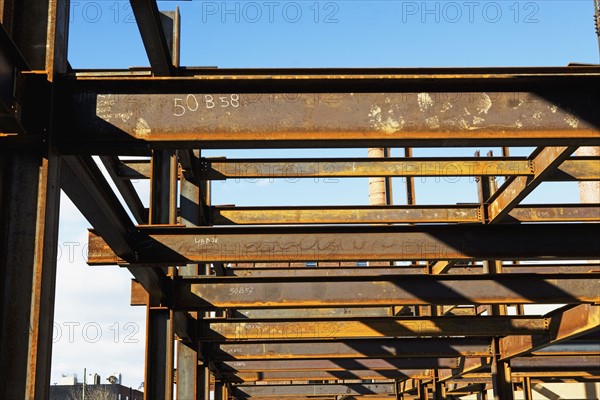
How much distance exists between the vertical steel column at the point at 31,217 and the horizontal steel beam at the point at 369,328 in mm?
8811

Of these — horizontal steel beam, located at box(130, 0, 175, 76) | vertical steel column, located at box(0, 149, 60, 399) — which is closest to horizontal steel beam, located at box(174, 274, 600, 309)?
horizontal steel beam, located at box(130, 0, 175, 76)

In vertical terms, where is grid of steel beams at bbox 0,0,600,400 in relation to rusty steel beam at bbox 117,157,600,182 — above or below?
below

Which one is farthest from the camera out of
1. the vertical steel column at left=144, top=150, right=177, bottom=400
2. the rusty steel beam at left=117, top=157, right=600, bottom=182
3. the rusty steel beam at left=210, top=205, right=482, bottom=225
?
the rusty steel beam at left=210, top=205, right=482, bottom=225

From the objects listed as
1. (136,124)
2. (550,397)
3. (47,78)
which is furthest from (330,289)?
(550,397)

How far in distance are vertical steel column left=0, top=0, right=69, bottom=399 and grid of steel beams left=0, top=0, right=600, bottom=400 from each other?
0.01 m

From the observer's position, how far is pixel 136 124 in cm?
607

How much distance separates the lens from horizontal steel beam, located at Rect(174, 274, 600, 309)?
11.5 metres

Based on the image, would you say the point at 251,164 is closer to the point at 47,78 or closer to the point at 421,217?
the point at 421,217

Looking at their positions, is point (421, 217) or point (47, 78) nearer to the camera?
point (47, 78)

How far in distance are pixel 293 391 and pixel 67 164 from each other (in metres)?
20.1

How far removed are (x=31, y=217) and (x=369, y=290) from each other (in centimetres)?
710

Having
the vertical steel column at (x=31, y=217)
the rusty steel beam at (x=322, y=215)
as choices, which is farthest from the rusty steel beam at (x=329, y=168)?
the vertical steel column at (x=31, y=217)

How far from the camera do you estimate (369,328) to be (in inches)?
554

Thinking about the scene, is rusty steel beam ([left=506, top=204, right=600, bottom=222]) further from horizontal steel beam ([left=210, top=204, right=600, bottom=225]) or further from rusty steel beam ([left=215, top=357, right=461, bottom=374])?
rusty steel beam ([left=215, top=357, right=461, bottom=374])
